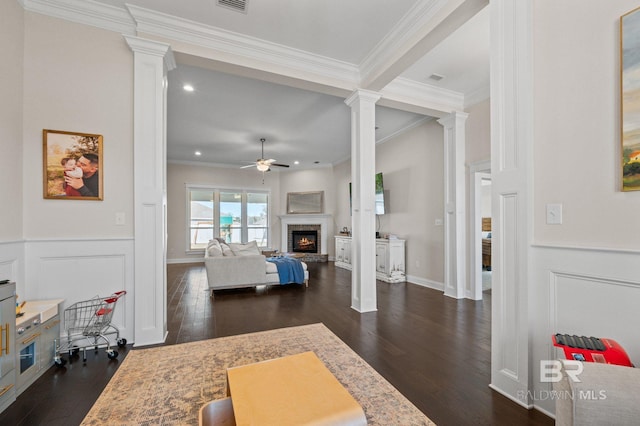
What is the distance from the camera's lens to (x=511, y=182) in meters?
1.98

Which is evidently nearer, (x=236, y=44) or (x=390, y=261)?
(x=236, y=44)

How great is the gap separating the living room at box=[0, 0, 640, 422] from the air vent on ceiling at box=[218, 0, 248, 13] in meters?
1.14

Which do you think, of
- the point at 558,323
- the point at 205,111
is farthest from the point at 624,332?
the point at 205,111

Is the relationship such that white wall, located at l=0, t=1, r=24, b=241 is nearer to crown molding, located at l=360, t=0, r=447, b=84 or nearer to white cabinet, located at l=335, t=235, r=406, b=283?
crown molding, located at l=360, t=0, r=447, b=84

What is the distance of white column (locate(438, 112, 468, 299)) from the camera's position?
15.2ft

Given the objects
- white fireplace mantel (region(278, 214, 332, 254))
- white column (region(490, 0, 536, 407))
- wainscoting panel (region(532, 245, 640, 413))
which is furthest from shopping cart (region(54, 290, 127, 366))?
white fireplace mantel (region(278, 214, 332, 254))

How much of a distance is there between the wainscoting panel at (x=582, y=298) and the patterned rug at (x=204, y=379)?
0.95 m

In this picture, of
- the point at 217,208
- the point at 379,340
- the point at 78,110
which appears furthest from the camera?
the point at 217,208

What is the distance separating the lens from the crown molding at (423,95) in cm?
404

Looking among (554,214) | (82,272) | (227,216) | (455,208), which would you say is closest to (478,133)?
(455,208)

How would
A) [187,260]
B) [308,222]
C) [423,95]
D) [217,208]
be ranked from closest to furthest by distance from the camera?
[423,95] < [187,260] < [217,208] < [308,222]

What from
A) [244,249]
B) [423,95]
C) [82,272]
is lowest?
[244,249]

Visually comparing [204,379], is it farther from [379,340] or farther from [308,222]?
[308,222]

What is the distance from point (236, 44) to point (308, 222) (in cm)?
672
